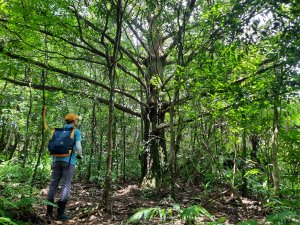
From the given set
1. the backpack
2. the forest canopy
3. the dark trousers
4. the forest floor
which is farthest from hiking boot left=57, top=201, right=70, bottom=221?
the backpack

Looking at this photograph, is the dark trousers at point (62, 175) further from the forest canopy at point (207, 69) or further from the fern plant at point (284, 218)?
the fern plant at point (284, 218)

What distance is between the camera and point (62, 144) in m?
5.59

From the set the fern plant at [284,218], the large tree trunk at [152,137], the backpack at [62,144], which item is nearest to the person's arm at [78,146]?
the backpack at [62,144]

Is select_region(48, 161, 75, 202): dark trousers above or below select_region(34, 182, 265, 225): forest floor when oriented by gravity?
above

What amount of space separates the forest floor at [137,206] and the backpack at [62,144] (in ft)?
3.80

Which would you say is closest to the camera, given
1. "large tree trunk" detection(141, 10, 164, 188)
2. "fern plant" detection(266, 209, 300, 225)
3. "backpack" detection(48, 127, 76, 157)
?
"fern plant" detection(266, 209, 300, 225)

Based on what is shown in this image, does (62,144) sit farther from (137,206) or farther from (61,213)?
(137,206)

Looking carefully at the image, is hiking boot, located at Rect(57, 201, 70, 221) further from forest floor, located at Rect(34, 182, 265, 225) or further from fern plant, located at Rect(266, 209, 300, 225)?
fern plant, located at Rect(266, 209, 300, 225)

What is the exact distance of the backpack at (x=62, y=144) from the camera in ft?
18.3

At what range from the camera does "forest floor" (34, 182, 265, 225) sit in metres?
5.29

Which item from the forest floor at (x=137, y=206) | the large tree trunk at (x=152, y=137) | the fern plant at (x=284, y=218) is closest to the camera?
the fern plant at (x=284, y=218)

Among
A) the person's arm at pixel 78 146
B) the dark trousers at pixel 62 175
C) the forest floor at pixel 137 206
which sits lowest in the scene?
the forest floor at pixel 137 206

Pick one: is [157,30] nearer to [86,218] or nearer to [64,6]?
[64,6]

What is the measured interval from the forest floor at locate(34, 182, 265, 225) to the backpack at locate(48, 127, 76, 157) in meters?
1.16
